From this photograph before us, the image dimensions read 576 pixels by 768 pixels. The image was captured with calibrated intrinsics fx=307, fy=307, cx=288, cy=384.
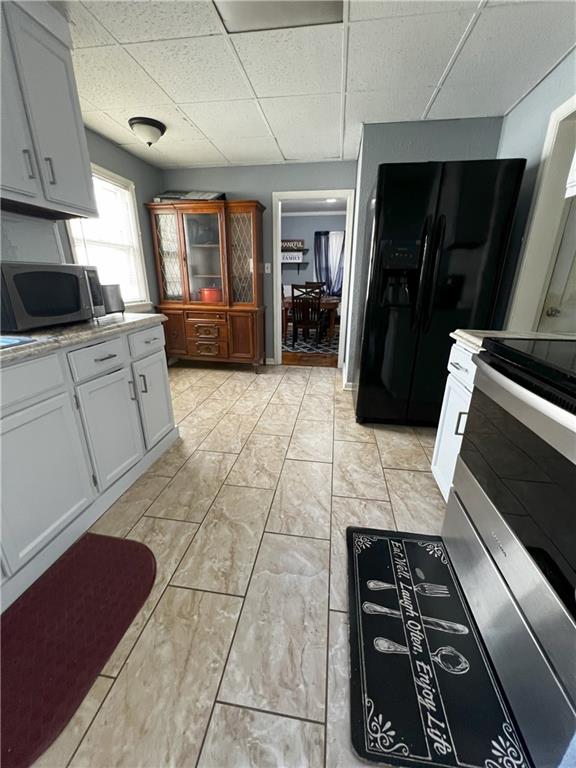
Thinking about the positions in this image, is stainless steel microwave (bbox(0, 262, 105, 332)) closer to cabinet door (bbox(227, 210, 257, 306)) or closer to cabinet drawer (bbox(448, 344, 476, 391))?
cabinet drawer (bbox(448, 344, 476, 391))

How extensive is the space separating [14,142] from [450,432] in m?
2.50

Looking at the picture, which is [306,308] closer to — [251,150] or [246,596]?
[251,150]

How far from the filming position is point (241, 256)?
3701 mm

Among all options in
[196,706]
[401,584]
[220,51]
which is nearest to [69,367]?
[196,706]

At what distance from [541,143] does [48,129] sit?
9.40 feet

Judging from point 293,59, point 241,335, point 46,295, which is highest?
point 293,59

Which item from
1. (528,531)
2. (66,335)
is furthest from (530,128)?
(66,335)

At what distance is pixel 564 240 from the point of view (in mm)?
1971

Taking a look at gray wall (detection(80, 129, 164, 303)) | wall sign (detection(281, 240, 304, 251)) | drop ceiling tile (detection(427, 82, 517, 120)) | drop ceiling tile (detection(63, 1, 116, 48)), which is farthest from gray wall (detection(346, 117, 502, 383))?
wall sign (detection(281, 240, 304, 251))

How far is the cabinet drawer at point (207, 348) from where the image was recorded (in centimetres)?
384

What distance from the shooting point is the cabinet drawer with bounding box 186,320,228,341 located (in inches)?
149

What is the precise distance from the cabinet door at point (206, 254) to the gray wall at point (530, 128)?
2.69m

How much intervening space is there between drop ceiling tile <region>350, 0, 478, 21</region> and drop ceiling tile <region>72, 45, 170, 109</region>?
1306mm

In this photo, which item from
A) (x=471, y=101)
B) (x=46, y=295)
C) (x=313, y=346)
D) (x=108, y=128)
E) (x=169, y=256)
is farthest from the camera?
(x=313, y=346)
